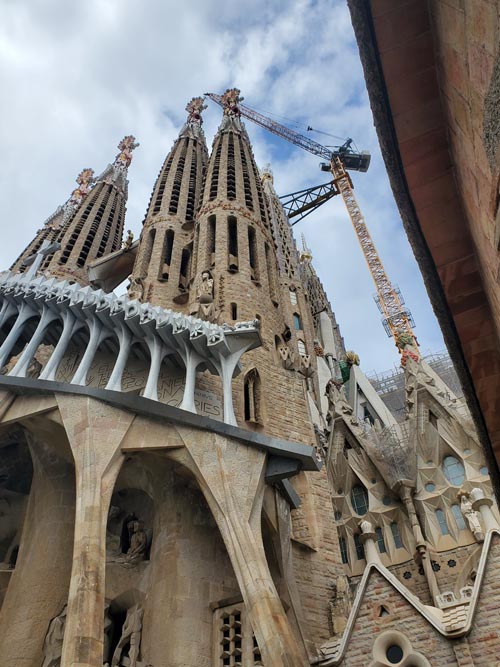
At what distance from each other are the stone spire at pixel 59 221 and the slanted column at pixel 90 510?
18.5 meters

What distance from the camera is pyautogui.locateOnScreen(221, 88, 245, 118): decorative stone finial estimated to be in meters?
31.5

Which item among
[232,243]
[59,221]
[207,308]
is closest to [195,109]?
[59,221]

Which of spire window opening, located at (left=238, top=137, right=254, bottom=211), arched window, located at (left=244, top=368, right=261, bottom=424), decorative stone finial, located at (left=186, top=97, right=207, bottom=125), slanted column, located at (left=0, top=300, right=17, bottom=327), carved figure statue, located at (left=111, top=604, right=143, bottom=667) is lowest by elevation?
carved figure statue, located at (left=111, top=604, right=143, bottom=667)

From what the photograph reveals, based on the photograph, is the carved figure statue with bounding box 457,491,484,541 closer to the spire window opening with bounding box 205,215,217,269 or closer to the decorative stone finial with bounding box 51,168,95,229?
the spire window opening with bounding box 205,215,217,269

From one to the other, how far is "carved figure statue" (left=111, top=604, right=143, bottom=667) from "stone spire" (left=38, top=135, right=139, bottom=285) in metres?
17.7

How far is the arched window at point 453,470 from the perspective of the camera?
51.9ft

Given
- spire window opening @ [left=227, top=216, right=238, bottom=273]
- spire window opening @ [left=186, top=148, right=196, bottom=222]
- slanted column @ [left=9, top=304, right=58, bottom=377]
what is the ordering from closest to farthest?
slanted column @ [left=9, top=304, right=58, bottom=377] < spire window opening @ [left=227, top=216, right=238, bottom=273] < spire window opening @ [left=186, top=148, right=196, bottom=222]

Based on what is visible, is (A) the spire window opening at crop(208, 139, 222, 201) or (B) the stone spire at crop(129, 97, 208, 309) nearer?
(B) the stone spire at crop(129, 97, 208, 309)

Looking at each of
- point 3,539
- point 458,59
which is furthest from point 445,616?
point 3,539

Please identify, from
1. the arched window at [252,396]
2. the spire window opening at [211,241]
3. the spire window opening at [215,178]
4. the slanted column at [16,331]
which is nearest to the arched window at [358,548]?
the arched window at [252,396]

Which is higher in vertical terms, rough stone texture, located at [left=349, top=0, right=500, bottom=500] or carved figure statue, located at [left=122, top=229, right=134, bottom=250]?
carved figure statue, located at [left=122, top=229, right=134, bottom=250]

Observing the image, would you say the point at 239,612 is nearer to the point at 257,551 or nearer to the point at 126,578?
the point at 257,551

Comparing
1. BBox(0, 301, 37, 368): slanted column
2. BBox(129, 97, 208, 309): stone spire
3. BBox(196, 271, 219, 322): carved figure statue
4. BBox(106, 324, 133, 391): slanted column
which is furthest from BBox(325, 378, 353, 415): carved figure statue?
BBox(0, 301, 37, 368): slanted column

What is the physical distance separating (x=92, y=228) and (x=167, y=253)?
32.8 ft
